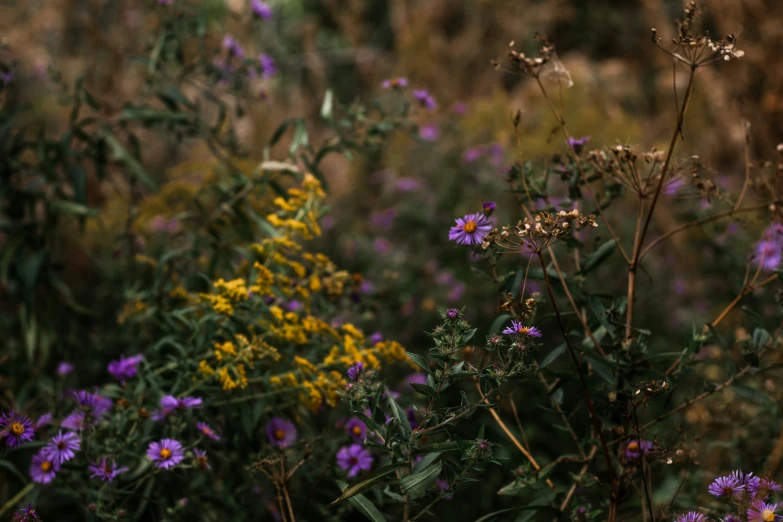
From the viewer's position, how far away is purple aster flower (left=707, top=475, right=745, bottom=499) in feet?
3.64

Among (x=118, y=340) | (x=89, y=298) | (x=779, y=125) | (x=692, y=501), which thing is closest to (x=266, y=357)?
(x=118, y=340)

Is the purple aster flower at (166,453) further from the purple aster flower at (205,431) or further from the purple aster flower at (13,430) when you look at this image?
the purple aster flower at (13,430)

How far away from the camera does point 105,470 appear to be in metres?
1.32

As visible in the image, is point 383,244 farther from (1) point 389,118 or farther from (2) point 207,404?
(2) point 207,404

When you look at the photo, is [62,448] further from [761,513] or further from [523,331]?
[761,513]

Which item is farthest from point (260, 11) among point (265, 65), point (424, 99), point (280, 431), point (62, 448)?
point (62, 448)

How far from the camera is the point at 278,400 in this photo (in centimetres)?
173

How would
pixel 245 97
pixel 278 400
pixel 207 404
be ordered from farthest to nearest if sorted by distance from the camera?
1. pixel 245 97
2. pixel 278 400
3. pixel 207 404

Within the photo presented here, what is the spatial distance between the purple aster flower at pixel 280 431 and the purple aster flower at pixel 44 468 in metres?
0.44

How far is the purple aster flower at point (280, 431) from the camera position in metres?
1.56

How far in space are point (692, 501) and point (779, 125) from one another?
246cm

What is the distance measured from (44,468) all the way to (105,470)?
14cm

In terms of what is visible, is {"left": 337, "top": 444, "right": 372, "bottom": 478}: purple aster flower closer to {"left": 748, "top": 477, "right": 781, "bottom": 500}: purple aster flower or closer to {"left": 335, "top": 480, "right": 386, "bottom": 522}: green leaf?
{"left": 335, "top": 480, "right": 386, "bottom": 522}: green leaf

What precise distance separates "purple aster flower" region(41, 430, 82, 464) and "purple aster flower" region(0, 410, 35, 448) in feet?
0.24
